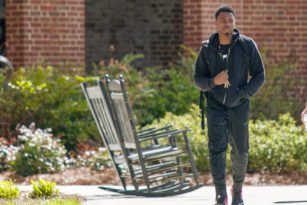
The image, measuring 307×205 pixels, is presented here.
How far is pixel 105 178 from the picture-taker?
42.0 ft

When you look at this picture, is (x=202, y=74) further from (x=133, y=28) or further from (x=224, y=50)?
(x=133, y=28)

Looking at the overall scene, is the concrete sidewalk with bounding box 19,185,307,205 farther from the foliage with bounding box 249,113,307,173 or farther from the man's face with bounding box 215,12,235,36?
the man's face with bounding box 215,12,235,36

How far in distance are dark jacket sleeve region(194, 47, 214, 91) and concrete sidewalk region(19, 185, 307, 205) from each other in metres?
1.28

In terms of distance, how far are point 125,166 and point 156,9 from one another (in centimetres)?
802

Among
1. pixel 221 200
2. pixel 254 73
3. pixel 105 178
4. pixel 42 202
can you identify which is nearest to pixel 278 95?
pixel 105 178

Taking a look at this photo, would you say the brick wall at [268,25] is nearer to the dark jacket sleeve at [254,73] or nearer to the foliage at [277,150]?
the foliage at [277,150]

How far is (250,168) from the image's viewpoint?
511 inches

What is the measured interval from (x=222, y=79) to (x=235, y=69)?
0.65ft

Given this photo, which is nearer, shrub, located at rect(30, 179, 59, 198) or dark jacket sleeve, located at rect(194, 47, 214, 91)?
dark jacket sleeve, located at rect(194, 47, 214, 91)

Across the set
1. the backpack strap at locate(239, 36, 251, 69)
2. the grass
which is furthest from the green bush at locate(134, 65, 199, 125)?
the backpack strap at locate(239, 36, 251, 69)

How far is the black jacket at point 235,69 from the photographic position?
9250mm

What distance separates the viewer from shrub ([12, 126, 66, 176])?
13328mm

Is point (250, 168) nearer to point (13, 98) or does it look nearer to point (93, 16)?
point (13, 98)

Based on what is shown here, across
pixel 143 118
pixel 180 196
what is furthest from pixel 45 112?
pixel 180 196
